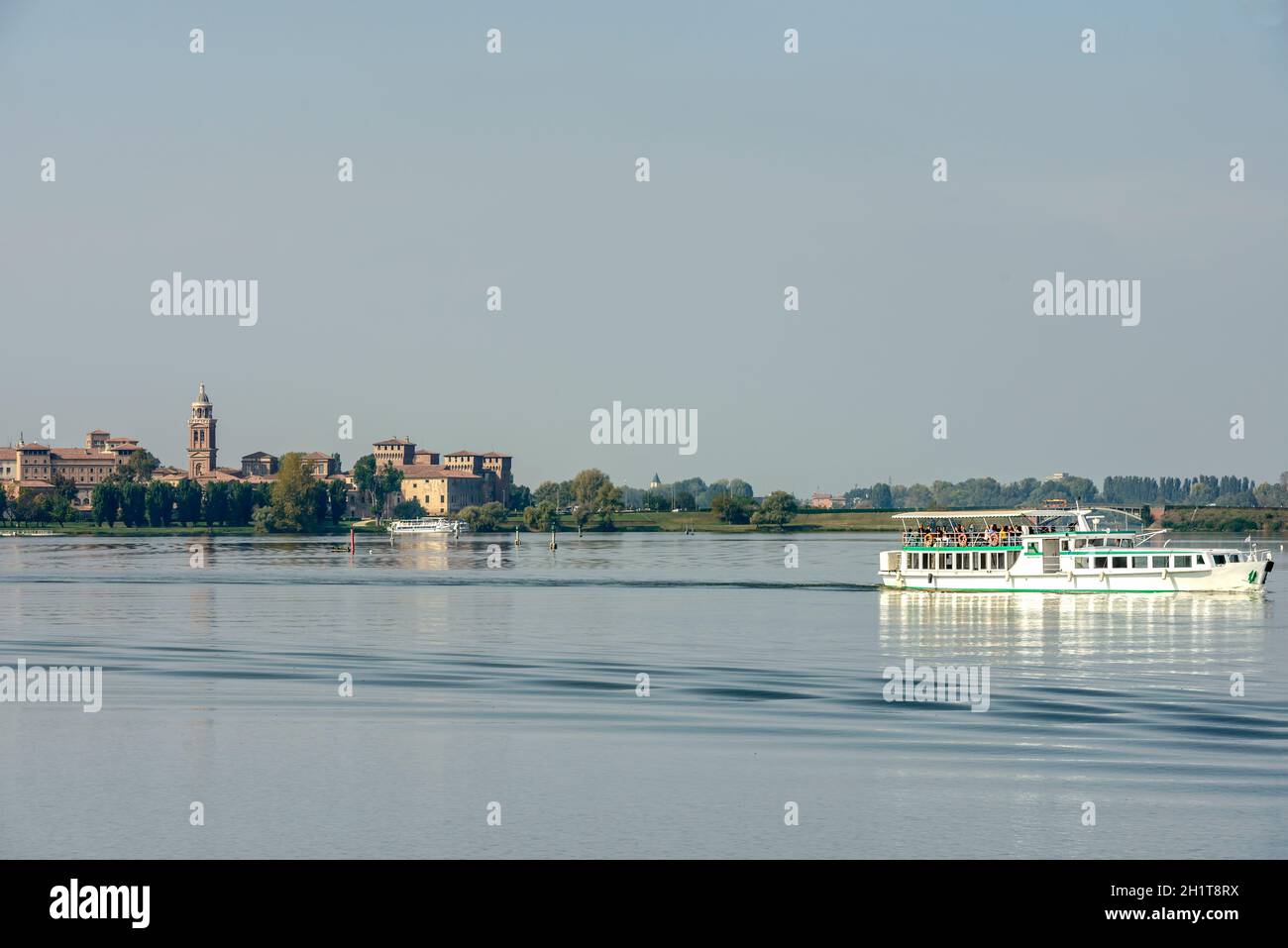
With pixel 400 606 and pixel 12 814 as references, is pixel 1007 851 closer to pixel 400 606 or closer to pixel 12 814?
pixel 12 814

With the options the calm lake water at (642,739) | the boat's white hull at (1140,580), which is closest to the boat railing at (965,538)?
the boat's white hull at (1140,580)

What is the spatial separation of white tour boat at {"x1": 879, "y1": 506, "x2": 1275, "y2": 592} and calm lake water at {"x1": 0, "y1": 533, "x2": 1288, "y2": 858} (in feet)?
38.7

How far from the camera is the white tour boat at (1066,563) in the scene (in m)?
85.3

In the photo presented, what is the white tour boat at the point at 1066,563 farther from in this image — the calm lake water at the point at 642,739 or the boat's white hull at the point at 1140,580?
the calm lake water at the point at 642,739

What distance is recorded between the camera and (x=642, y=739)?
1394 inches

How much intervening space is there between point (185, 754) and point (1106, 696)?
26.1m

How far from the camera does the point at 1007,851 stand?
2500cm

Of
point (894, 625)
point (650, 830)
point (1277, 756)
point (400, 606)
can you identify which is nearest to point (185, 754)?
point (650, 830)

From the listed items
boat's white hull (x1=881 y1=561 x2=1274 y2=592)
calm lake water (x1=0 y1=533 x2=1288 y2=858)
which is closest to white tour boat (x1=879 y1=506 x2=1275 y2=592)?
boat's white hull (x1=881 y1=561 x2=1274 y2=592)

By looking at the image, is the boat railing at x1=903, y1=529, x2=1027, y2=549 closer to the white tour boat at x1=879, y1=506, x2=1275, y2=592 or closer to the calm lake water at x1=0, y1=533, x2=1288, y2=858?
the white tour boat at x1=879, y1=506, x2=1275, y2=592

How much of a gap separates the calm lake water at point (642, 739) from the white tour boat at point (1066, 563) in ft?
38.7

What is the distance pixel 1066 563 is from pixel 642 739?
57.6m

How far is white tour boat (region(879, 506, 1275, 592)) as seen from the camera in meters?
85.3

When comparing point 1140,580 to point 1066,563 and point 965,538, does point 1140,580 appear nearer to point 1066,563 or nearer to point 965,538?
point 1066,563
